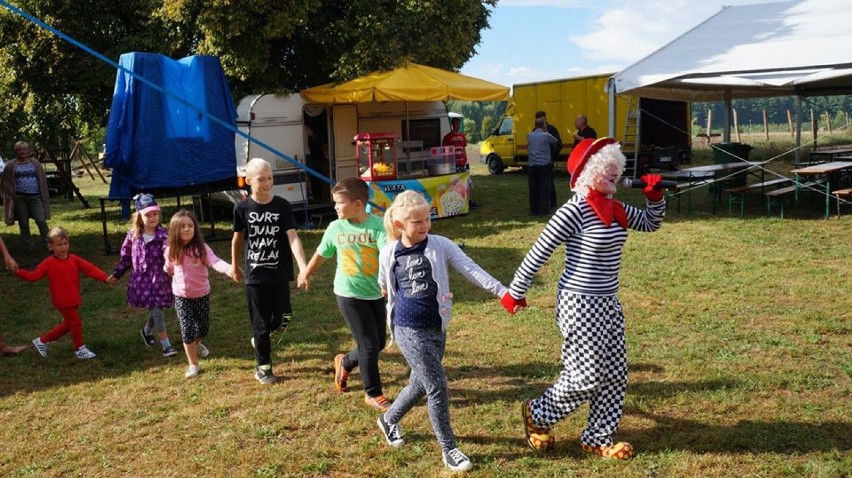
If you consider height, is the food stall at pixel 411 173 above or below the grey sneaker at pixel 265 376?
above

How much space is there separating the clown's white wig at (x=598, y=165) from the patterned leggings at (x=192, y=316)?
3.42 m

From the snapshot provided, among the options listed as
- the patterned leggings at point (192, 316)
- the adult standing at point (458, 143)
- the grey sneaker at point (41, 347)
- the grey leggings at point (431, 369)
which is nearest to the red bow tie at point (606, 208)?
the grey leggings at point (431, 369)

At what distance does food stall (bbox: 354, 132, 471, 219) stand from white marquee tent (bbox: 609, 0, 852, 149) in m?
3.17

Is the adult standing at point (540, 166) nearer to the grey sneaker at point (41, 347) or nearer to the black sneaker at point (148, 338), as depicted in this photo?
the black sneaker at point (148, 338)

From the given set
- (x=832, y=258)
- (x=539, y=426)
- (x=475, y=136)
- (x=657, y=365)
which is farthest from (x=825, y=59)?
(x=475, y=136)

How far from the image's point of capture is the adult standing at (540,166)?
14.1 metres

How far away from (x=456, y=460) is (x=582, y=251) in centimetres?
136

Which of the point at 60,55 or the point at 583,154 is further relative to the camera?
the point at 60,55

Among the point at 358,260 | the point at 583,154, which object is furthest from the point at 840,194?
the point at 358,260

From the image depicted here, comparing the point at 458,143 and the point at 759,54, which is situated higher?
the point at 759,54

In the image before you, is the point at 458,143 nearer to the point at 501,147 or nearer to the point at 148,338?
the point at 148,338

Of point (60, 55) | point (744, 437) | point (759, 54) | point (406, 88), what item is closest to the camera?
point (744, 437)

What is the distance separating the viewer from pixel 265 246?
18.7ft

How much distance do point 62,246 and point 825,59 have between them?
11457 mm
